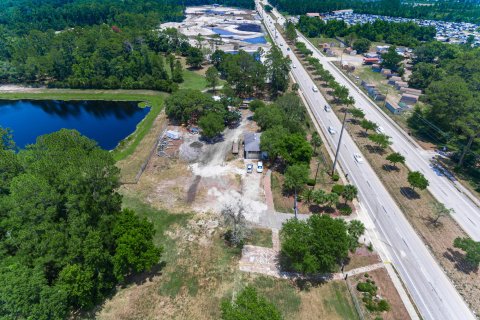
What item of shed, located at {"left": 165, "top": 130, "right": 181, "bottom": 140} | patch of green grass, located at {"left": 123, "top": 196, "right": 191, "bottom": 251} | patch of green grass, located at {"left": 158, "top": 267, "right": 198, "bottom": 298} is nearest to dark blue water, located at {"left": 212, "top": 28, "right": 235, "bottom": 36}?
shed, located at {"left": 165, "top": 130, "right": 181, "bottom": 140}

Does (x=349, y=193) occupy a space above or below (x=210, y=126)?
below

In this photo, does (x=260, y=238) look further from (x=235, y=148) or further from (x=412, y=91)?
(x=412, y=91)

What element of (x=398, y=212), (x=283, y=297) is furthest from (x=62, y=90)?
(x=398, y=212)

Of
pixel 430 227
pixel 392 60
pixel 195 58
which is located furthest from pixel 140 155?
pixel 392 60

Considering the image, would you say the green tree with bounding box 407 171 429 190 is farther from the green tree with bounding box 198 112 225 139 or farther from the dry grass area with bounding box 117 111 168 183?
the dry grass area with bounding box 117 111 168 183

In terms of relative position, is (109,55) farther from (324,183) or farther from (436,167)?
(436,167)

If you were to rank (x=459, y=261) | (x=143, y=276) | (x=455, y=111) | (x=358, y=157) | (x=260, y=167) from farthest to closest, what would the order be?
(x=455, y=111), (x=358, y=157), (x=260, y=167), (x=459, y=261), (x=143, y=276)

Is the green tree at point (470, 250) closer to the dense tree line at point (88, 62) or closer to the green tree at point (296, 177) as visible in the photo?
the green tree at point (296, 177)
